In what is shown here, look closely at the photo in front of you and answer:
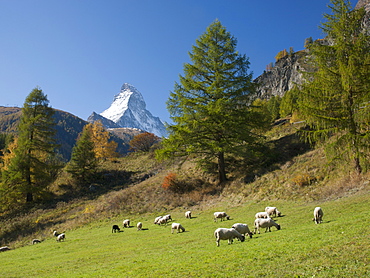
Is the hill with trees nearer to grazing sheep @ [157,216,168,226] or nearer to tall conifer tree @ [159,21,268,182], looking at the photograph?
tall conifer tree @ [159,21,268,182]

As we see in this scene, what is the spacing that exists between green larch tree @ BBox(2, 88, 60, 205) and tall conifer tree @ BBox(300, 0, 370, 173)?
123ft

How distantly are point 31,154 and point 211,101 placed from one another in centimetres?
2972

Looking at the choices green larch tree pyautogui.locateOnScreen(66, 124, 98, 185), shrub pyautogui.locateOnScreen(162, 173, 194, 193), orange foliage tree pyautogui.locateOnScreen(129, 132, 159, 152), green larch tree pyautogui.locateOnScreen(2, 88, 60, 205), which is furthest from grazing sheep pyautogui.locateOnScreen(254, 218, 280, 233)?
orange foliage tree pyautogui.locateOnScreen(129, 132, 159, 152)

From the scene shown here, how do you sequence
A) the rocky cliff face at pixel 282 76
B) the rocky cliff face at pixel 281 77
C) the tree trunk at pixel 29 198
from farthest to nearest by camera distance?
the rocky cliff face at pixel 281 77
the rocky cliff face at pixel 282 76
the tree trunk at pixel 29 198

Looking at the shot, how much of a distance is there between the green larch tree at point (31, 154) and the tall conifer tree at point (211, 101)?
73.8 feet

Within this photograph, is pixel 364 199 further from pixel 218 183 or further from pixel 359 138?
pixel 218 183

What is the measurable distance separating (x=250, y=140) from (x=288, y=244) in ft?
65.3

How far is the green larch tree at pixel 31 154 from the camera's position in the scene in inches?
1384

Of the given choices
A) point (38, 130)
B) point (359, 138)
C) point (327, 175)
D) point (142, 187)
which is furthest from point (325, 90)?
point (38, 130)

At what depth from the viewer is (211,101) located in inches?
1071

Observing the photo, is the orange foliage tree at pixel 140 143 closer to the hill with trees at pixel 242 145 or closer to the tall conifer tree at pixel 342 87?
the hill with trees at pixel 242 145

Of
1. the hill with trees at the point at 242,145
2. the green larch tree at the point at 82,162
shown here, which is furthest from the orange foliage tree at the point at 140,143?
the hill with trees at the point at 242,145

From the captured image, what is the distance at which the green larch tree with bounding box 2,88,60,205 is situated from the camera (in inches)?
1384

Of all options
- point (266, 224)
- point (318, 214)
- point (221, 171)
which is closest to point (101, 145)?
point (221, 171)
